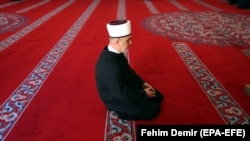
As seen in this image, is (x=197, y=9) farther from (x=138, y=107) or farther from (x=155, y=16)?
(x=138, y=107)

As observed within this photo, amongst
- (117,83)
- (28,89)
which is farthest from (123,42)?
(28,89)

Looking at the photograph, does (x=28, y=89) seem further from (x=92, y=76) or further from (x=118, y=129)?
(x=118, y=129)

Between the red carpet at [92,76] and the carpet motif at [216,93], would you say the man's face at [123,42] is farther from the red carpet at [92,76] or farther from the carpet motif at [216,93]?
the carpet motif at [216,93]

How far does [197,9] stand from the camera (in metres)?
5.48

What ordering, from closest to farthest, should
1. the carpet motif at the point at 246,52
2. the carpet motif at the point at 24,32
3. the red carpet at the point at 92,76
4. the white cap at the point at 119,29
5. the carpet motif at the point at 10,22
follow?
the white cap at the point at 119,29
the red carpet at the point at 92,76
the carpet motif at the point at 246,52
the carpet motif at the point at 24,32
the carpet motif at the point at 10,22

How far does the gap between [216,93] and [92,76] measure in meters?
1.11

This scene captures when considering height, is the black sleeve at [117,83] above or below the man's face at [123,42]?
below

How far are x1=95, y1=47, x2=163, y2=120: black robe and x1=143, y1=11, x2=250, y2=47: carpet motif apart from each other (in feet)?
6.12

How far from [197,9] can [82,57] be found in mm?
3594

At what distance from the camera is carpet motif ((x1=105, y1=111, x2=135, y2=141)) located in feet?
5.15

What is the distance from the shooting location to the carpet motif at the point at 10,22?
396cm

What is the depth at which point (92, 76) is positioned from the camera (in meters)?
2.37

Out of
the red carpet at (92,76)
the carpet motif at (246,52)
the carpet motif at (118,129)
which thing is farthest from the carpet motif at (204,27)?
the carpet motif at (118,129)

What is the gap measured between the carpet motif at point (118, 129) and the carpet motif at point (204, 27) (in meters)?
1.95
